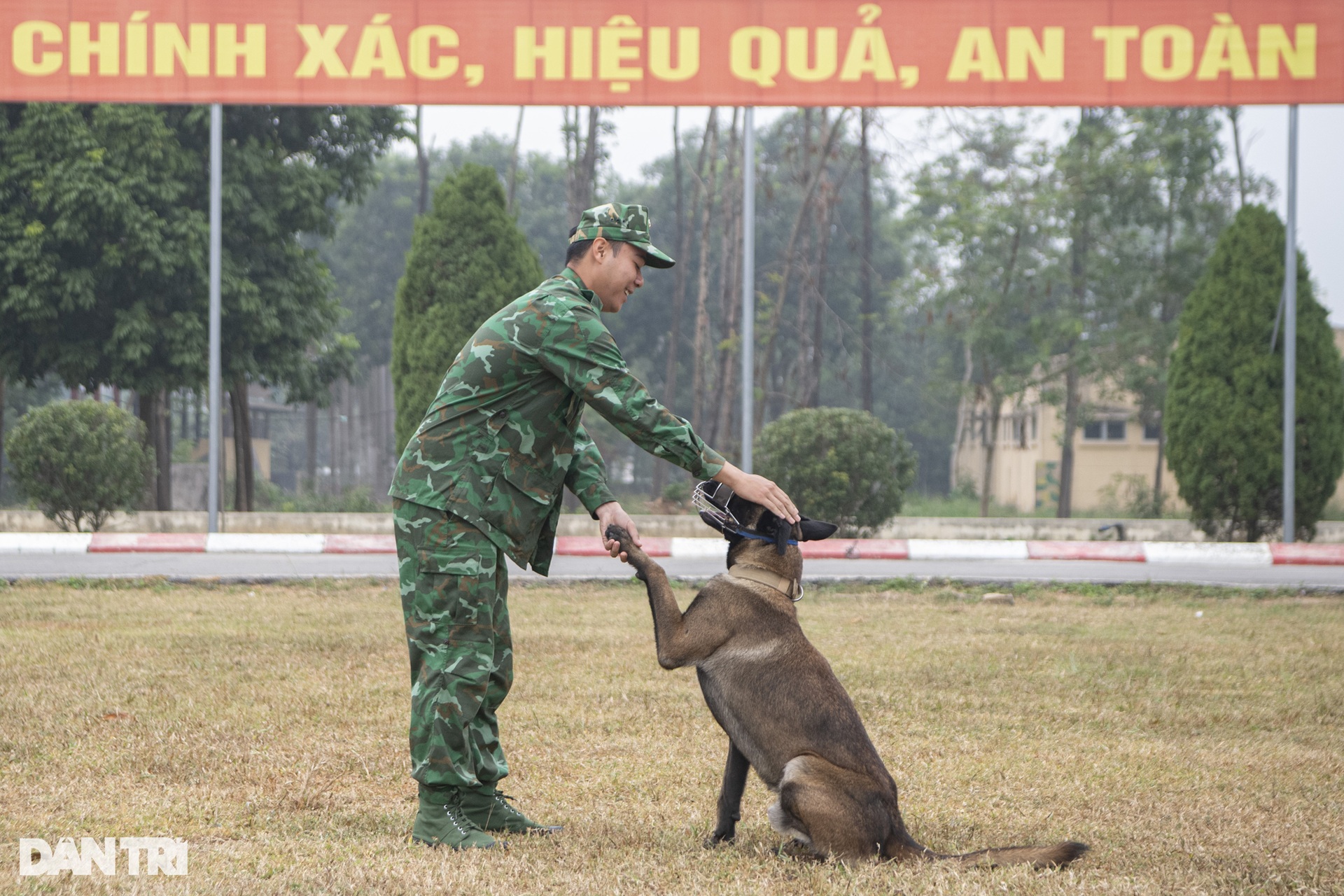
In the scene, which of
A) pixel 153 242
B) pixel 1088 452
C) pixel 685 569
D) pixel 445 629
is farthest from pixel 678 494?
pixel 445 629

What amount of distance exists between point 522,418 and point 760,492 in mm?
764

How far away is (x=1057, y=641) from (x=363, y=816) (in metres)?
5.46

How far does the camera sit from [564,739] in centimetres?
541

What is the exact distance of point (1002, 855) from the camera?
3564 millimetres

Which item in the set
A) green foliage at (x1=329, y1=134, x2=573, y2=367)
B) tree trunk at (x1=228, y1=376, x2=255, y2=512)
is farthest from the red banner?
green foliage at (x1=329, y1=134, x2=573, y2=367)

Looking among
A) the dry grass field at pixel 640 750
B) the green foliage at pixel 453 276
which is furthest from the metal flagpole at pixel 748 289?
the dry grass field at pixel 640 750

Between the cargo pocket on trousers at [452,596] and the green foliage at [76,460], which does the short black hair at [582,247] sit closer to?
the cargo pocket on trousers at [452,596]

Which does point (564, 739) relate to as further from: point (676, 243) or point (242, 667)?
point (676, 243)

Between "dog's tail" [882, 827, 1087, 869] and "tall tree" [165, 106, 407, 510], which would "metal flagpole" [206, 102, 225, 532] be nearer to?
"tall tree" [165, 106, 407, 510]

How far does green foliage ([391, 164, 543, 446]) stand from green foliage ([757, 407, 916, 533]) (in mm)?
4695

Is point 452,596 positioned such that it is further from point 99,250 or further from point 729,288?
point 729,288

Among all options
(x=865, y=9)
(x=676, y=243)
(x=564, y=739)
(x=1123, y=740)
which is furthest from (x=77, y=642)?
(x=676, y=243)

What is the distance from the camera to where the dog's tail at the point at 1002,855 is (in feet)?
11.6

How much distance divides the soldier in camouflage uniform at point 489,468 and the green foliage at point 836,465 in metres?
10.4
